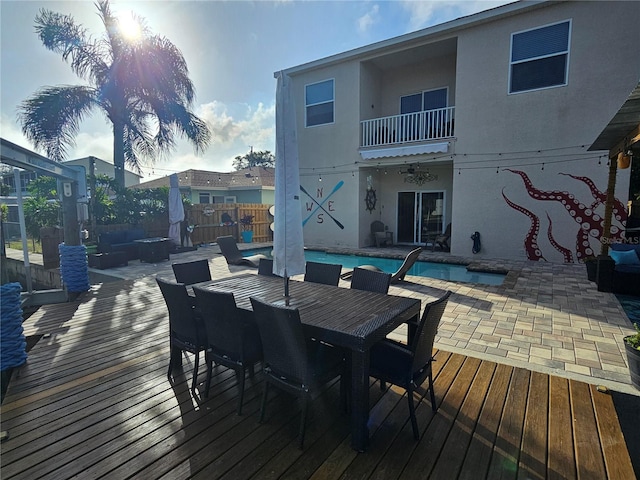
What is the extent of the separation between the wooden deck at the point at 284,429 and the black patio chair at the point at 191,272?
1.00 meters

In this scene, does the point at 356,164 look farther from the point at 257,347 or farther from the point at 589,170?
the point at 257,347

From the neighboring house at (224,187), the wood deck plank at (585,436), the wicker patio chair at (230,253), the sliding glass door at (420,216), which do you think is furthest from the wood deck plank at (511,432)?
the neighboring house at (224,187)

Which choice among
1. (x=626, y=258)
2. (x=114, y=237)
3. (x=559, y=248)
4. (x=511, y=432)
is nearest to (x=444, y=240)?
(x=559, y=248)

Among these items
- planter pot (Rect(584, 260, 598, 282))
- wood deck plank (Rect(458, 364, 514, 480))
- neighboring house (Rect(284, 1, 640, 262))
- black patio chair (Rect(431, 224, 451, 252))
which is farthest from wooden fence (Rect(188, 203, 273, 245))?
wood deck plank (Rect(458, 364, 514, 480))

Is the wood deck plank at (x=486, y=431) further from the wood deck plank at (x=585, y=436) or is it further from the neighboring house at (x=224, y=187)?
the neighboring house at (x=224, y=187)

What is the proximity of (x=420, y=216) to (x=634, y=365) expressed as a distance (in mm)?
10033

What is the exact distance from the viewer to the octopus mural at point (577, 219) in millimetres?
8430

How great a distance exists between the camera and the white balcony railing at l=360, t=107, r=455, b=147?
35.7 ft

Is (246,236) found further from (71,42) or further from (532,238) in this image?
(532,238)

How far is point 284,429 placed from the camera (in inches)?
94.5

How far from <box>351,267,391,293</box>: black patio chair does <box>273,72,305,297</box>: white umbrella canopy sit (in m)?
0.84

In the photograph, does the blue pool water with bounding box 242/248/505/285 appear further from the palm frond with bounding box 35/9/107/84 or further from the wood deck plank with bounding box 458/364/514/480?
the palm frond with bounding box 35/9/107/84

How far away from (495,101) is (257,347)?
1012 cm

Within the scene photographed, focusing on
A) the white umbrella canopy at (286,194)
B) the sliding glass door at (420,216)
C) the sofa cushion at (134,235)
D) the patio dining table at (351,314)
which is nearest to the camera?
the patio dining table at (351,314)
